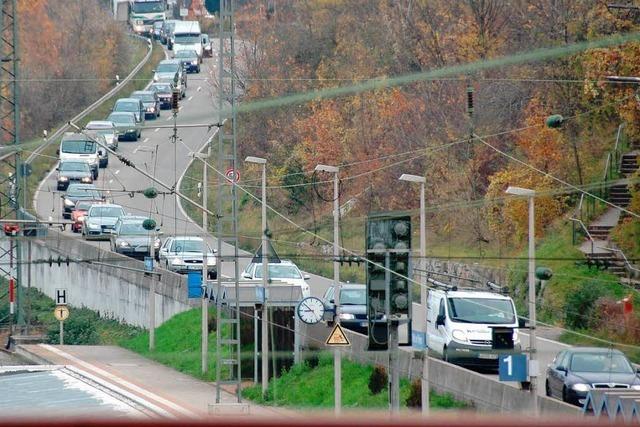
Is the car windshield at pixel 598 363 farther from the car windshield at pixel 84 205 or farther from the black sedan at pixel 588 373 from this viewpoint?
the car windshield at pixel 84 205

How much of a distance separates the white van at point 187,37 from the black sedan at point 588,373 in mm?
90886

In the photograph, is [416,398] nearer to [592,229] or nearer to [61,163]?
[592,229]

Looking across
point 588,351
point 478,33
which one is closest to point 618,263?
point 588,351

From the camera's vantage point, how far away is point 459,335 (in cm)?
3003

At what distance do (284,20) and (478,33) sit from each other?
35.6m

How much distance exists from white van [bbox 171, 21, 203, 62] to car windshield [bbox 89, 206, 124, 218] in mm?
58088

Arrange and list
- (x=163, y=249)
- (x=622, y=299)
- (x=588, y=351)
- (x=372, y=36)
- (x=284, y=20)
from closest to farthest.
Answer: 1. (x=588, y=351)
2. (x=622, y=299)
3. (x=163, y=249)
4. (x=372, y=36)
5. (x=284, y=20)

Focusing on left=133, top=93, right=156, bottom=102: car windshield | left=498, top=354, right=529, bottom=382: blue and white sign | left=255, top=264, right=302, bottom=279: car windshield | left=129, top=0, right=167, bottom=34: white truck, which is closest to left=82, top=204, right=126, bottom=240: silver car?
left=255, top=264, right=302, bottom=279: car windshield

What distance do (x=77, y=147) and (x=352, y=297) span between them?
1543 inches

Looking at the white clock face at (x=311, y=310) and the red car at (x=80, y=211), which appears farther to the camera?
the red car at (x=80, y=211)

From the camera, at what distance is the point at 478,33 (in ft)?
178

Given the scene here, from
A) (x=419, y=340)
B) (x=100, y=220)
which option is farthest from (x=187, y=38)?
(x=419, y=340)

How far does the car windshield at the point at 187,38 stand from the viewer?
11600cm

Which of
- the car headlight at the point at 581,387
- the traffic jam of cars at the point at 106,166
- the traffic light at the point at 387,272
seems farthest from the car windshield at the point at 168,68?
the car headlight at the point at 581,387
